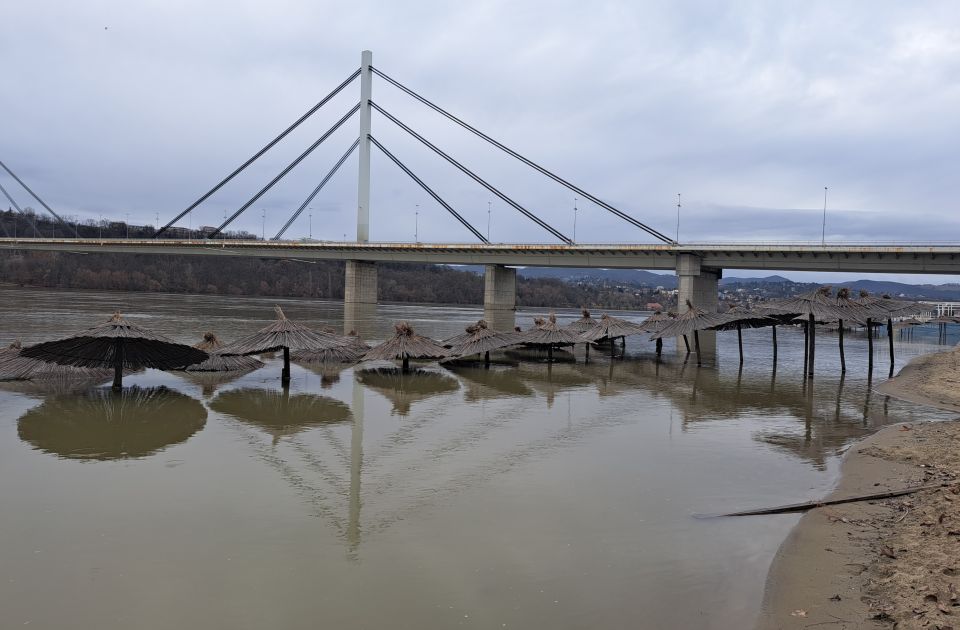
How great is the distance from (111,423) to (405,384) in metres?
7.20

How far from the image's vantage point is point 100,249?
246 ft

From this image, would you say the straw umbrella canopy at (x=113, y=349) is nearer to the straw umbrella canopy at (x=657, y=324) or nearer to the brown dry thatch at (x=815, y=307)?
the straw umbrella canopy at (x=657, y=324)

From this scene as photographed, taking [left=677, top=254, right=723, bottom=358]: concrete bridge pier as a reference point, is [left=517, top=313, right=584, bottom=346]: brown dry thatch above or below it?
below

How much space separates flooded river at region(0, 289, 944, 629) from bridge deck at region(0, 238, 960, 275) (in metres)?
30.4

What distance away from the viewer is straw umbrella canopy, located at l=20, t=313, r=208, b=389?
13719 mm

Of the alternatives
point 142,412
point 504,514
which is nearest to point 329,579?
point 504,514

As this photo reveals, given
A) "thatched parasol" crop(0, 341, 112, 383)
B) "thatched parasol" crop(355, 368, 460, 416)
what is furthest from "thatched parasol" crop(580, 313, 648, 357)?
"thatched parasol" crop(0, 341, 112, 383)

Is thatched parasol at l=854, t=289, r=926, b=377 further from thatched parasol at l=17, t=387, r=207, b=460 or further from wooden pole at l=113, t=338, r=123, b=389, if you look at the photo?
wooden pole at l=113, t=338, r=123, b=389

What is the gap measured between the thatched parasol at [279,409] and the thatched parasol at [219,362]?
5.72 feet

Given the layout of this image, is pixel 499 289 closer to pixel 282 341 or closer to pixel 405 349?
pixel 405 349

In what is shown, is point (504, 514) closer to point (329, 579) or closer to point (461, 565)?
point (461, 565)

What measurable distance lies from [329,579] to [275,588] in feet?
1.46

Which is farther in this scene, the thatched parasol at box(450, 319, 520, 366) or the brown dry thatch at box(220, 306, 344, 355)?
the thatched parasol at box(450, 319, 520, 366)

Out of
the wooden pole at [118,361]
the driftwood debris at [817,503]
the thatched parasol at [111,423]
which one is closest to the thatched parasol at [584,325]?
A: the thatched parasol at [111,423]
